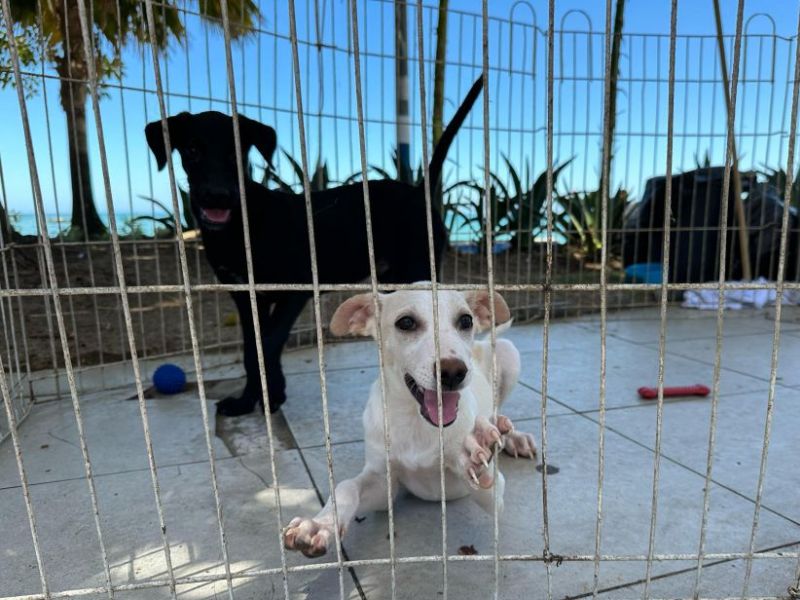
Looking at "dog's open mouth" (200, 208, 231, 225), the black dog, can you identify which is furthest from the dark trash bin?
"dog's open mouth" (200, 208, 231, 225)

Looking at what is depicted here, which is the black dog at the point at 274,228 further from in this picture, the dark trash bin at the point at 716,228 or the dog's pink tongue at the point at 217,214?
the dark trash bin at the point at 716,228

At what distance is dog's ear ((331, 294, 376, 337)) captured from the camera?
208 cm

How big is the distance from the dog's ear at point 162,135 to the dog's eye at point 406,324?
1.53 m

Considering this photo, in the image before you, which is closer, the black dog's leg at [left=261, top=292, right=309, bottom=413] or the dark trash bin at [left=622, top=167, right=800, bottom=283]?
the black dog's leg at [left=261, top=292, right=309, bottom=413]

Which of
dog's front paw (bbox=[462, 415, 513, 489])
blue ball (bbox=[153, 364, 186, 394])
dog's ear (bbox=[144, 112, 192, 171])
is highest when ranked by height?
dog's ear (bbox=[144, 112, 192, 171])

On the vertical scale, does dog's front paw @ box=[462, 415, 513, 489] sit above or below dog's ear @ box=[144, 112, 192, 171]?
below

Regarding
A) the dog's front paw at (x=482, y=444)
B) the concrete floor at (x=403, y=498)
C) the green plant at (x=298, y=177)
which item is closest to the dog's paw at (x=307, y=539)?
the concrete floor at (x=403, y=498)

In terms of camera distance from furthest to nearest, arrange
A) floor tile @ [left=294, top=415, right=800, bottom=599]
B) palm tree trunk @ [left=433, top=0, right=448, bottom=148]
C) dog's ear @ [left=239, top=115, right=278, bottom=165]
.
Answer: palm tree trunk @ [left=433, top=0, right=448, bottom=148] < dog's ear @ [left=239, top=115, right=278, bottom=165] < floor tile @ [left=294, top=415, right=800, bottom=599]

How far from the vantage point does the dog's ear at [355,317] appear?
2.08m

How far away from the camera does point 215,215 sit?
9.52 feet

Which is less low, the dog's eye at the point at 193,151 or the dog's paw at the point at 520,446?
the dog's eye at the point at 193,151

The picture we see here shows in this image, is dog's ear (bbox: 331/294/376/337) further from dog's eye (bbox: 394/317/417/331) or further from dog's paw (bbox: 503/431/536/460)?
Answer: dog's paw (bbox: 503/431/536/460)

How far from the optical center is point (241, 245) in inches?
122

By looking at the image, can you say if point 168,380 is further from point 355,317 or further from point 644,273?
point 644,273
